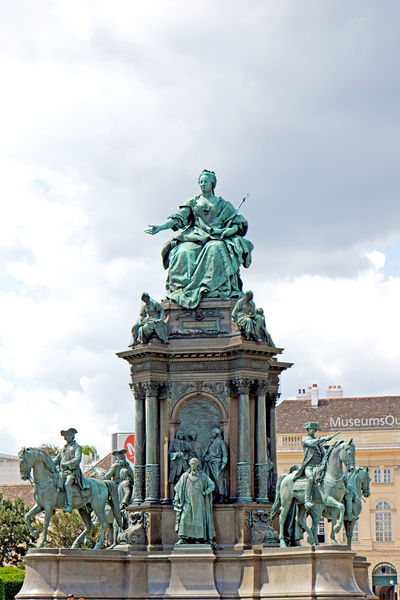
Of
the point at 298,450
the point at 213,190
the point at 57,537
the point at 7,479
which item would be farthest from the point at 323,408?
the point at 213,190

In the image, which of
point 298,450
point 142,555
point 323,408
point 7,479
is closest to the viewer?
point 142,555

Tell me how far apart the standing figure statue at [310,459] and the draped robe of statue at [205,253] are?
4.56 metres

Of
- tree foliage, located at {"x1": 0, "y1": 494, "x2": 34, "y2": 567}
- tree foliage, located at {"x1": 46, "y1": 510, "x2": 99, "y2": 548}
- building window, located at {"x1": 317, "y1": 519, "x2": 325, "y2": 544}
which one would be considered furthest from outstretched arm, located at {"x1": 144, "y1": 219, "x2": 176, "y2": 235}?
building window, located at {"x1": 317, "y1": 519, "x2": 325, "y2": 544}

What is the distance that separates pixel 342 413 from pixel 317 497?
5896cm

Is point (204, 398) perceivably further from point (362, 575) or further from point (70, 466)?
point (362, 575)

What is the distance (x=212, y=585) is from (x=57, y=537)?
30.6 meters

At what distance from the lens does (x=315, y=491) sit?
30.7 meters

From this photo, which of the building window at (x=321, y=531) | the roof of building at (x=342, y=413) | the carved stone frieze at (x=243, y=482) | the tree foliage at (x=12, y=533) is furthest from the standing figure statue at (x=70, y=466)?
the roof of building at (x=342, y=413)

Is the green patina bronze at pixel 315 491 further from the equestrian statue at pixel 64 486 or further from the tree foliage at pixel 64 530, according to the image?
the tree foliage at pixel 64 530

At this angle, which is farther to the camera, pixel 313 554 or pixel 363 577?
pixel 363 577

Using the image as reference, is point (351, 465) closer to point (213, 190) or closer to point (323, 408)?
point (213, 190)

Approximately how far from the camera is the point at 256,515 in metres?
31.4

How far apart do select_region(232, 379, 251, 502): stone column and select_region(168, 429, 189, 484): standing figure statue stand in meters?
1.37

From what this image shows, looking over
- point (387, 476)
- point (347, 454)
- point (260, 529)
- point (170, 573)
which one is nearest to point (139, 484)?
point (170, 573)
